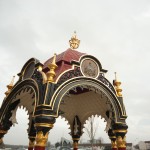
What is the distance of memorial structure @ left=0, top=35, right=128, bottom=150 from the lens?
311 inches

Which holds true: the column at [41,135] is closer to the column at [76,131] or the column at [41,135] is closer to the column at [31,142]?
the column at [31,142]

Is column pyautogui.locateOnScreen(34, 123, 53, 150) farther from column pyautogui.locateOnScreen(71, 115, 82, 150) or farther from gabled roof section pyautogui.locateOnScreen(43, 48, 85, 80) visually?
column pyautogui.locateOnScreen(71, 115, 82, 150)

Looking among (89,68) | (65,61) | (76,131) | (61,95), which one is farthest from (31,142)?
(89,68)

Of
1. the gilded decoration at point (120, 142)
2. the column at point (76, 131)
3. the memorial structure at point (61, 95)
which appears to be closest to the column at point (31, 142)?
the memorial structure at point (61, 95)

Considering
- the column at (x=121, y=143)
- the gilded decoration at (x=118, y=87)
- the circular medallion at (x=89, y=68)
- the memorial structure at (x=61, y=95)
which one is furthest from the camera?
the gilded decoration at (x=118, y=87)

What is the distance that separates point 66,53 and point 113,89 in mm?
3563

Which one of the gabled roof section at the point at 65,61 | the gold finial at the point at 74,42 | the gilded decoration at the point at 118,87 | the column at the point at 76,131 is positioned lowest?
the column at the point at 76,131

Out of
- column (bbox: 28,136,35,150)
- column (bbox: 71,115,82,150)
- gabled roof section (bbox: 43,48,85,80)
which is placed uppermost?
gabled roof section (bbox: 43,48,85,80)

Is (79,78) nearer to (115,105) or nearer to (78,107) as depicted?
(115,105)

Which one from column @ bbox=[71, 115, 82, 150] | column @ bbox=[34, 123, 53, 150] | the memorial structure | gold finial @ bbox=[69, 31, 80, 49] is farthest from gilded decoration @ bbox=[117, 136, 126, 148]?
gold finial @ bbox=[69, 31, 80, 49]

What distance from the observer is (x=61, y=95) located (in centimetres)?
848

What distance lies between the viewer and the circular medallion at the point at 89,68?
9949 millimetres

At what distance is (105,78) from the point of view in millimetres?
10375

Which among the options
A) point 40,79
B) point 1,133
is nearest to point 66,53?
point 40,79
